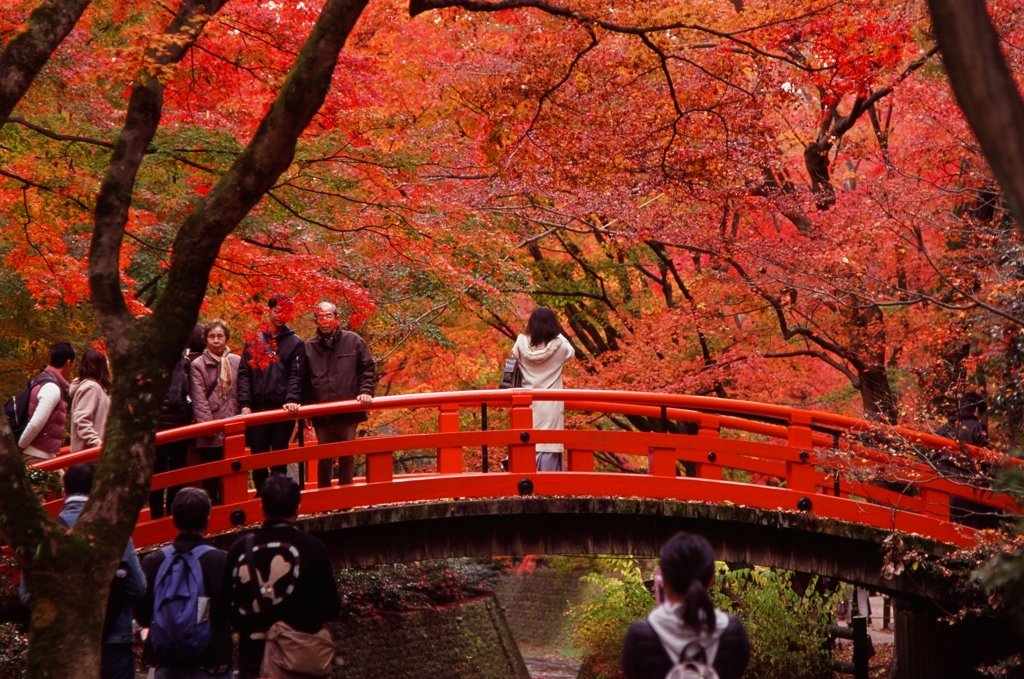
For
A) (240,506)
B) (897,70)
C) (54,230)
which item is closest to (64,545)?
(240,506)

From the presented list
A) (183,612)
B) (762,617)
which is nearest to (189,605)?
(183,612)

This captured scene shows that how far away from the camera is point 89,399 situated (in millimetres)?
8195

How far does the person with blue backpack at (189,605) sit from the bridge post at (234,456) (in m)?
3.28

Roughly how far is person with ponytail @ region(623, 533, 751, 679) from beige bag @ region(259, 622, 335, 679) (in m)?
1.86

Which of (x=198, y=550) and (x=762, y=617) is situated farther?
(x=762, y=617)

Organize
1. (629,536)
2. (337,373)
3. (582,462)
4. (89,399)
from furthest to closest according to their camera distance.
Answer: (582,462) < (629,536) < (337,373) < (89,399)

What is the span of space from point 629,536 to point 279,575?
538 centimetres

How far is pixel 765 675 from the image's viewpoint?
1290 centimetres

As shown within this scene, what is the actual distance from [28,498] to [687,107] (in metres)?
8.33

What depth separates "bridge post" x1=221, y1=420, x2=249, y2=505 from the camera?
8438mm

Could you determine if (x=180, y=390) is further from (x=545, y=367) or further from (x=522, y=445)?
(x=545, y=367)

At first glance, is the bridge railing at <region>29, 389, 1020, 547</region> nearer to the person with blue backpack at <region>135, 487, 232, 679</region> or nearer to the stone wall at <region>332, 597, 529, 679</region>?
the person with blue backpack at <region>135, 487, 232, 679</region>

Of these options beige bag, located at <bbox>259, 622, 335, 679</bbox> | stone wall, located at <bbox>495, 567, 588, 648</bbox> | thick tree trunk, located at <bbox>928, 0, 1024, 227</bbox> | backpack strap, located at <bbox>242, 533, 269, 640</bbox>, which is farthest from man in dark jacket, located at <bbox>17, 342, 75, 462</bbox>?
stone wall, located at <bbox>495, 567, 588, 648</bbox>

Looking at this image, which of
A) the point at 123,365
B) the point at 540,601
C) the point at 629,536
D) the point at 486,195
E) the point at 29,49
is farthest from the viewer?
the point at 540,601
